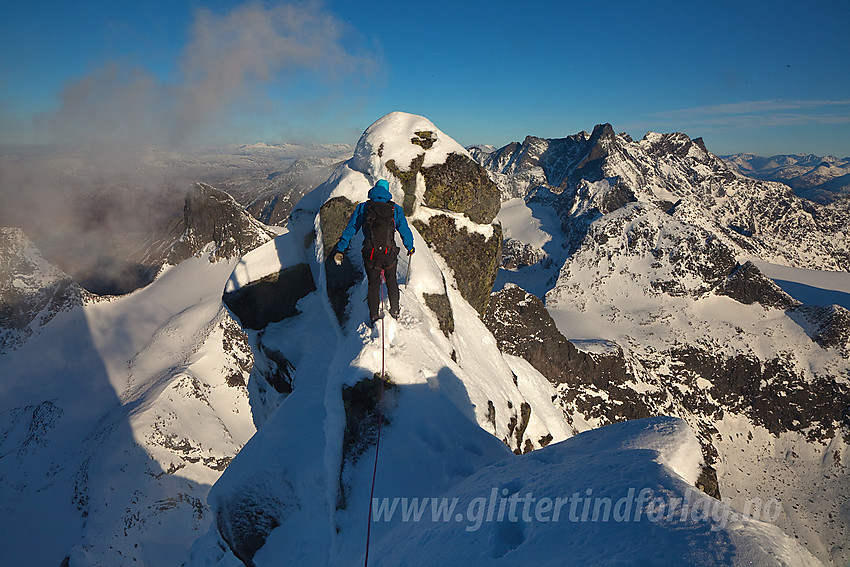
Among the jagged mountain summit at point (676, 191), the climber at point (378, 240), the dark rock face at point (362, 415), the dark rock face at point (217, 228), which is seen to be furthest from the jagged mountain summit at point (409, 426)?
the jagged mountain summit at point (676, 191)

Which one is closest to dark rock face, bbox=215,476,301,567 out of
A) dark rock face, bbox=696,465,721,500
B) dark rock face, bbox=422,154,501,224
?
dark rock face, bbox=696,465,721,500

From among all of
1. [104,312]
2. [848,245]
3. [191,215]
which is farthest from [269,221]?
[848,245]

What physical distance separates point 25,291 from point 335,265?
5035cm

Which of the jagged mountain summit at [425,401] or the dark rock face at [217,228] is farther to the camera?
the dark rock face at [217,228]

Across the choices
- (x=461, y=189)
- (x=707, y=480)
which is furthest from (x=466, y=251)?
(x=707, y=480)

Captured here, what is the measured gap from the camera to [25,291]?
40625 mm

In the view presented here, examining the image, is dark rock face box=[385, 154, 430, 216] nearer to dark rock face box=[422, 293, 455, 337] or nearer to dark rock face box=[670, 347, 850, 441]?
dark rock face box=[422, 293, 455, 337]

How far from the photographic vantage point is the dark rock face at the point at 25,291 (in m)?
38.7

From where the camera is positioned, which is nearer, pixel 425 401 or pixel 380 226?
pixel 425 401

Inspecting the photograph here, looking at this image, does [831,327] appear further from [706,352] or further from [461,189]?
[461,189]

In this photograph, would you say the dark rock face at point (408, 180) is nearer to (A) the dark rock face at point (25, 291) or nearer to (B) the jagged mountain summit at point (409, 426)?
(B) the jagged mountain summit at point (409, 426)

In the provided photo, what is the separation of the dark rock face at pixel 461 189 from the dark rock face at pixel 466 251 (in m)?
0.78

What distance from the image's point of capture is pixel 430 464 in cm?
745

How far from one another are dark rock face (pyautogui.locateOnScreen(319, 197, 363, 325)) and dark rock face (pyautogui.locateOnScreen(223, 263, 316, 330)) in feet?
8.67
